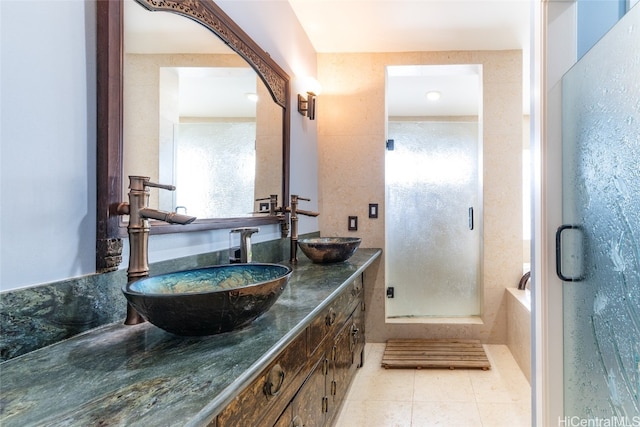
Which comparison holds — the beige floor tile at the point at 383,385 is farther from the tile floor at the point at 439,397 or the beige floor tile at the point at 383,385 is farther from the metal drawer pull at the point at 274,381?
the metal drawer pull at the point at 274,381

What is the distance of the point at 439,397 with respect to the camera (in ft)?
6.52

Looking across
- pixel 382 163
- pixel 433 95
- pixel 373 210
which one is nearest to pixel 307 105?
pixel 382 163

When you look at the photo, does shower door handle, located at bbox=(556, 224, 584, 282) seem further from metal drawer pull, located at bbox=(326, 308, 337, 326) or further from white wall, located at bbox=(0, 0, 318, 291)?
white wall, located at bbox=(0, 0, 318, 291)

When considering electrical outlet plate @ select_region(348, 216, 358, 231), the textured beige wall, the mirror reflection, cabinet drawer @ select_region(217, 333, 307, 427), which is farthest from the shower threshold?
cabinet drawer @ select_region(217, 333, 307, 427)

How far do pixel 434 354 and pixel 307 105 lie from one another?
6.96ft

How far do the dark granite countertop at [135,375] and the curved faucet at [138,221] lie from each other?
0.13 metres

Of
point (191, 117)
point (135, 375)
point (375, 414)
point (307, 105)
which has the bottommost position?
A: point (375, 414)

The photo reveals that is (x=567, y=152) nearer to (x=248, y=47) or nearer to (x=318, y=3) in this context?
(x=248, y=47)

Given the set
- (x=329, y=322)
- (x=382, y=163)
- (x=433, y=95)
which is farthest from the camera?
(x=433, y=95)

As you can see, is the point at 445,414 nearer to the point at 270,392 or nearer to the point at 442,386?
the point at 442,386

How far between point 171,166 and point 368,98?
2072 millimetres

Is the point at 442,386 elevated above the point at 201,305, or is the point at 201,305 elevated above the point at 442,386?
the point at 201,305

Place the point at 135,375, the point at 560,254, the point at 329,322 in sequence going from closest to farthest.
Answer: the point at 135,375
the point at 560,254
the point at 329,322

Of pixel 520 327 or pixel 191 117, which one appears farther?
pixel 520 327
